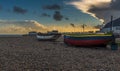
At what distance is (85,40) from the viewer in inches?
1556

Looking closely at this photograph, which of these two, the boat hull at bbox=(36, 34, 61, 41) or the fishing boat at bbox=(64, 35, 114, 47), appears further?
the boat hull at bbox=(36, 34, 61, 41)

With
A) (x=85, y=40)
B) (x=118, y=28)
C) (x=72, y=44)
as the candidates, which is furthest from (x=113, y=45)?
(x=118, y=28)

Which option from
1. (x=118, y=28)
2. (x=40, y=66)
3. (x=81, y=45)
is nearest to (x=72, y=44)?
(x=81, y=45)

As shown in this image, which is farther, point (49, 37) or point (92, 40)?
point (49, 37)

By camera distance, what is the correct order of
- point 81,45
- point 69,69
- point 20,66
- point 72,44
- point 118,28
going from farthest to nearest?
point 118,28, point 72,44, point 81,45, point 20,66, point 69,69

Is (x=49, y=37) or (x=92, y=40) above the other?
(x=92, y=40)

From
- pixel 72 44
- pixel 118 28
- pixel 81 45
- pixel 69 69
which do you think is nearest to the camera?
pixel 69 69

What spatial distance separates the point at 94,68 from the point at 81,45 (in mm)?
22356

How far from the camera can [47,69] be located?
57.5 feet

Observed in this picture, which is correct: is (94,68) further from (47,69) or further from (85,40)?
(85,40)

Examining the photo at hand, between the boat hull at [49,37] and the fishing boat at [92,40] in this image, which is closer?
the fishing boat at [92,40]

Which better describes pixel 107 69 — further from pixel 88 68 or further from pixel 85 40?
pixel 85 40

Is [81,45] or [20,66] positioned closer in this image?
[20,66]

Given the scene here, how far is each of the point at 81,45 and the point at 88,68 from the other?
22375 millimetres
